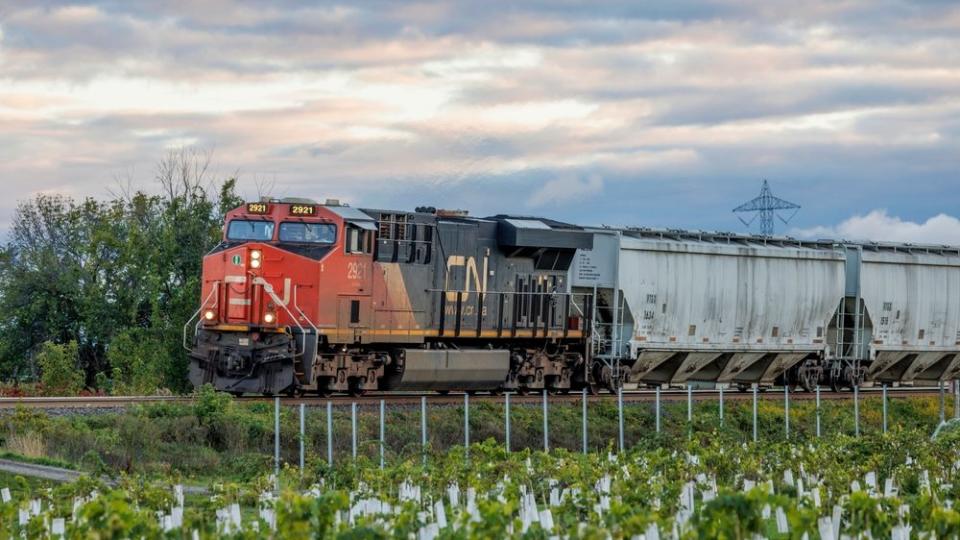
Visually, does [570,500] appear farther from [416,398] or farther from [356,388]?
[356,388]

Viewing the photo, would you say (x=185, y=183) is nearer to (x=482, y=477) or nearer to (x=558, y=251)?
(x=558, y=251)

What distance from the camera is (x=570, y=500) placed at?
1392 cm

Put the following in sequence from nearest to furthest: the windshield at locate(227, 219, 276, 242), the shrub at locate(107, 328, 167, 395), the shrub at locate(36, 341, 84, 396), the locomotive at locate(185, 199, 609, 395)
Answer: the locomotive at locate(185, 199, 609, 395)
the windshield at locate(227, 219, 276, 242)
the shrub at locate(36, 341, 84, 396)
the shrub at locate(107, 328, 167, 395)

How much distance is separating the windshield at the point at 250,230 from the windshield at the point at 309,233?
32 centimetres

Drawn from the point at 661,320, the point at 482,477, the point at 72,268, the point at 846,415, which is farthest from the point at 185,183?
the point at 482,477

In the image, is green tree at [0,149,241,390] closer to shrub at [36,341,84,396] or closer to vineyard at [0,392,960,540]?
shrub at [36,341,84,396]

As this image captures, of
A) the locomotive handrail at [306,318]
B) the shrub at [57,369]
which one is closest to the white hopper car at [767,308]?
the locomotive handrail at [306,318]

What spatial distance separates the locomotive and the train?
0.12 ft

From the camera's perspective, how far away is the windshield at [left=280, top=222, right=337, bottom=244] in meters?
27.1

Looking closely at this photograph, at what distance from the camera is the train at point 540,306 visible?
1066 inches

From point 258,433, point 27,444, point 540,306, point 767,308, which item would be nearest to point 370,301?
point 258,433

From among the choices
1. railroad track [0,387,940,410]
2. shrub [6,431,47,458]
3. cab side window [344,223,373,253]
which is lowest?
shrub [6,431,47,458]

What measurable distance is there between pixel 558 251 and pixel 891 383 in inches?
572

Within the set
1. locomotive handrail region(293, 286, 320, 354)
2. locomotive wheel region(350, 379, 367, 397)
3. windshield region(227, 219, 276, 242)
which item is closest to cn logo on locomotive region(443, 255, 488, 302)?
locomotive wheel region(350, 379, 367, 397)
